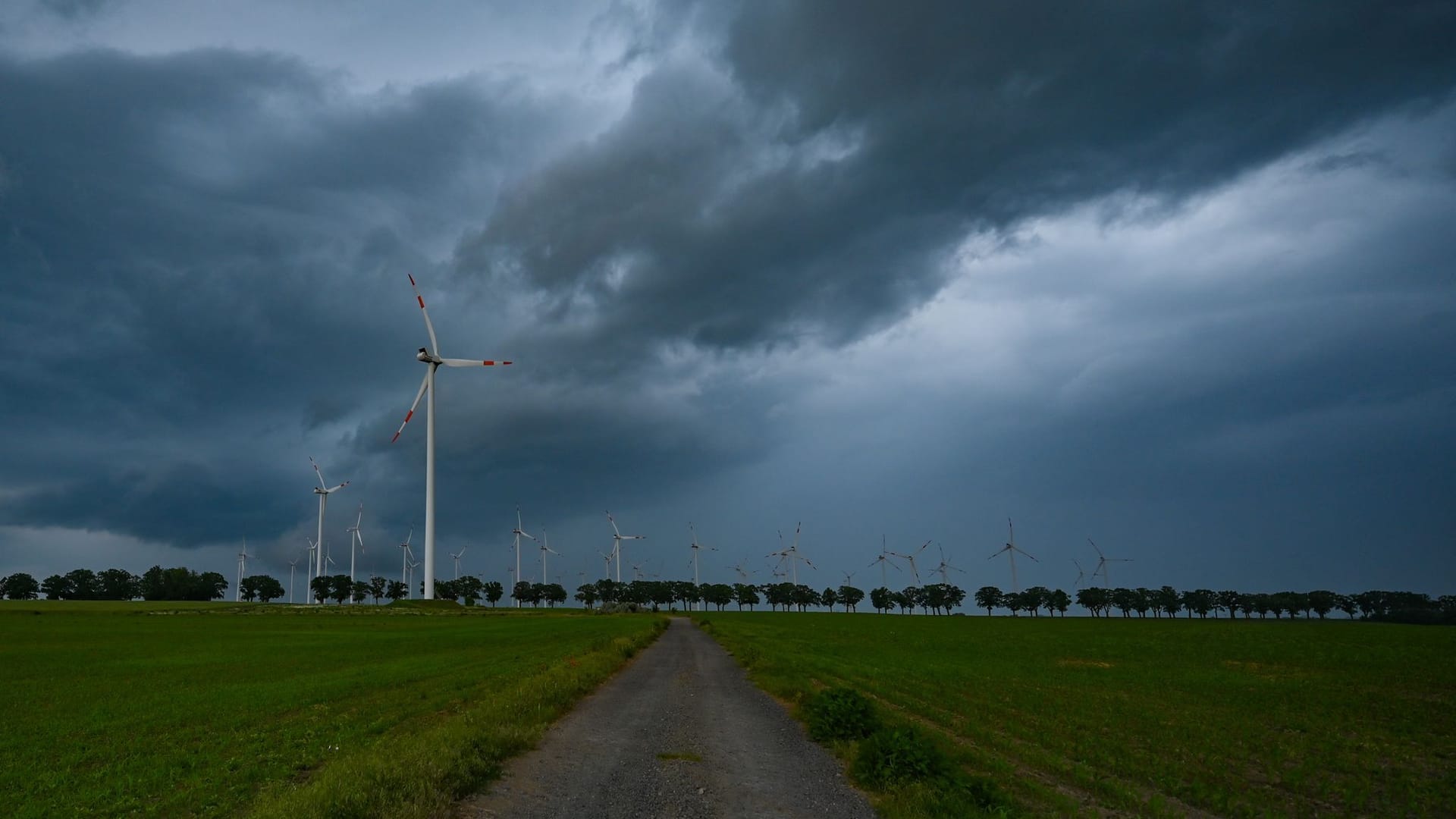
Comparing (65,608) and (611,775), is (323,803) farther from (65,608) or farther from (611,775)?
(65,608)

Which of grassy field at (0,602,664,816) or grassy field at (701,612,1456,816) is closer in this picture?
grassy field at (0,602,664,816)

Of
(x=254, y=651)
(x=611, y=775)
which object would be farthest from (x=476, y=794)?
(x=254, y=651)

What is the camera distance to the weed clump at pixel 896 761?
Result: 18.0 meters

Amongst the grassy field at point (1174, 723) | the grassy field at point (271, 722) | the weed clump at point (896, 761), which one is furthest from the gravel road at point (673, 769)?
the grassy field at point (1174, 723)

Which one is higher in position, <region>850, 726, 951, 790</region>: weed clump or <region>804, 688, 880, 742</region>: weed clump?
<region>850, 726, 951, 790</region>: weed clump

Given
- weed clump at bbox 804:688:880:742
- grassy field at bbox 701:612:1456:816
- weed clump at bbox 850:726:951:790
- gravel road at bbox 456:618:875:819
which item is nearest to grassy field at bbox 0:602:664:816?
gravel road at bbox 456:618:875:819

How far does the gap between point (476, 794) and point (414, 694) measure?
20.4 m

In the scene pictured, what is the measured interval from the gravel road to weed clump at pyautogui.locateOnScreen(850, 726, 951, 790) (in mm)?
564

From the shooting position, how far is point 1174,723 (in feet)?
98.6

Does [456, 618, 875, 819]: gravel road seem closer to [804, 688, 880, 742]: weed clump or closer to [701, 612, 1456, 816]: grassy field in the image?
[804, 688, 880, 742]: weed clump

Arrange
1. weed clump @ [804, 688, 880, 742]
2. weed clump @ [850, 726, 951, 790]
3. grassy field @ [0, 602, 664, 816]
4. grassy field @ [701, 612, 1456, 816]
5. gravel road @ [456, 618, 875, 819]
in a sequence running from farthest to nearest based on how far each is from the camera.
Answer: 1. weed clump @ [804, 688, 880, 742]
2. grassy field @ [701, 612, 1456, 816]
3. weed clump @ [850, 726, 951, 790]
4. grassy field @ [0, 602, 664, 816]
5. gravel road @ [456, 618, 875, 819]

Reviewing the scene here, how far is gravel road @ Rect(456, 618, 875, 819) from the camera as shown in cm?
1619

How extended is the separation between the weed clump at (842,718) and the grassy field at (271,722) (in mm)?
8602

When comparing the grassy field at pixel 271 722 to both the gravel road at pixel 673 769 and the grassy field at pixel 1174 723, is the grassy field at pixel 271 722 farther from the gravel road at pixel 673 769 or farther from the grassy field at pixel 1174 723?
the grassy field at pixel 1174 723
